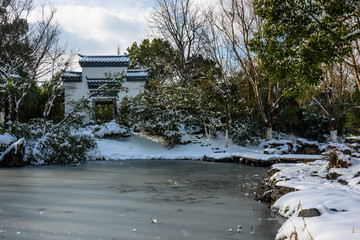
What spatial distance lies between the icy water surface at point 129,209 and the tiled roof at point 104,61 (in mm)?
13837

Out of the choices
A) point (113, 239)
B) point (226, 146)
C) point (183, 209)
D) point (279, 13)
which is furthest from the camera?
point (226, 146)

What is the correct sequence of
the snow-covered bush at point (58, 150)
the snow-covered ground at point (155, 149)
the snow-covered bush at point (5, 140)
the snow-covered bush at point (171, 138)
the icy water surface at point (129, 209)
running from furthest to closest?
the snow-covered bush at point (171, 138), the snow-covered ground at point (155, 149), the snow-covered bush at point (58, 150), the snow-covered bush at point (5, 140), the icy water surface at point (129, 209)

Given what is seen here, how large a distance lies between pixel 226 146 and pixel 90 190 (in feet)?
34.0

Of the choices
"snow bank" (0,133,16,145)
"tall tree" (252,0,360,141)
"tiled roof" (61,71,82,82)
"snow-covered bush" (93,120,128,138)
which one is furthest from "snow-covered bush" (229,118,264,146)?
"tiled roof" (61,71,82,82)

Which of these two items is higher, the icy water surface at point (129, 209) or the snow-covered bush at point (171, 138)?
the snow-covered bush at point (171, 138)

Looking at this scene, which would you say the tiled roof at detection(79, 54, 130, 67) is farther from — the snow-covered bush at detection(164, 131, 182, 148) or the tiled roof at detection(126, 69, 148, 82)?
the snow-covered bush at detection(164, 131, 182, 148)

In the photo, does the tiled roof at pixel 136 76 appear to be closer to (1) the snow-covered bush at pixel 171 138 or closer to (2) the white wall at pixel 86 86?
(2) the white wall at pixel 86 86

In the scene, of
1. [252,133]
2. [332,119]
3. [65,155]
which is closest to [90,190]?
[65,155]

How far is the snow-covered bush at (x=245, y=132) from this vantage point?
Answer: 16.2 metres

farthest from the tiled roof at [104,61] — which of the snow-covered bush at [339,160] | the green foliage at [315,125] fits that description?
the snow-covered bush at [339,160]

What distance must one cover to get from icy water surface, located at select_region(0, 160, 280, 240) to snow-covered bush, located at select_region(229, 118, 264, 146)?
8580 mm

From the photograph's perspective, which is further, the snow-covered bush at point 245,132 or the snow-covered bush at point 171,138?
the snow-covered bush at point 245,132

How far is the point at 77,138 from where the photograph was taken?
38.7ft

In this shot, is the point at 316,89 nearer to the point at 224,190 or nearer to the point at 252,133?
the point at 252,133
